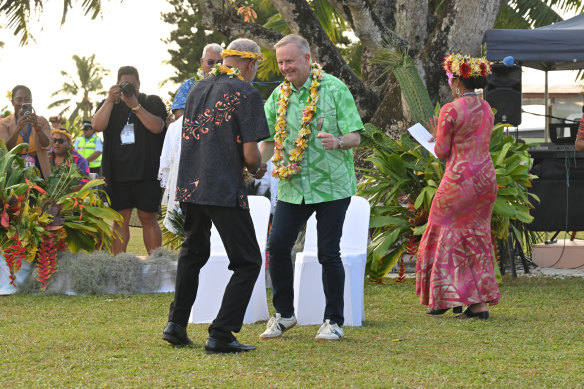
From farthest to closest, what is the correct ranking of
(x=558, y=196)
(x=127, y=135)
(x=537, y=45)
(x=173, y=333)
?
(x=537, y=45) < (x=558, y=196) < (x=127, y=135) < (x=173, y=333)

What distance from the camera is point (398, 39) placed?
12023mm

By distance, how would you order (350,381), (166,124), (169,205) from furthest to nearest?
(166,124) < (169,205) < (350,381)

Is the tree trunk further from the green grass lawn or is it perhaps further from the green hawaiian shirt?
the green hawaiian shirt

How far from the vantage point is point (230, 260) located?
17.7ft

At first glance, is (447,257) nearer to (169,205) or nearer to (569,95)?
(169,205)

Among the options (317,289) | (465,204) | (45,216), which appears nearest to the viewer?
(317,289)

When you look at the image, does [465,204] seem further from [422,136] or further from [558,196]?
[558,196]

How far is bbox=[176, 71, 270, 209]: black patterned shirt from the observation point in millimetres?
5258

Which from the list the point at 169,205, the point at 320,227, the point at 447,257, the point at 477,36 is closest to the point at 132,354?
the point at 320,227

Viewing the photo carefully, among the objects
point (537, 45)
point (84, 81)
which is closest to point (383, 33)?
point (537, 45)

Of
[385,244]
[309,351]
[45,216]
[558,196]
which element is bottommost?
[309,351]

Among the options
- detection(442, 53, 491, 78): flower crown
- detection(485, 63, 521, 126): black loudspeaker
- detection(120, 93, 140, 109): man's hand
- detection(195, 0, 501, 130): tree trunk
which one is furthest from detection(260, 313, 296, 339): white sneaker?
detection(195, 0, 501, 130): tree trunk

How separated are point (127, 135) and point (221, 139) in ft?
12.2

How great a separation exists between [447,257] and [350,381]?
243cm
